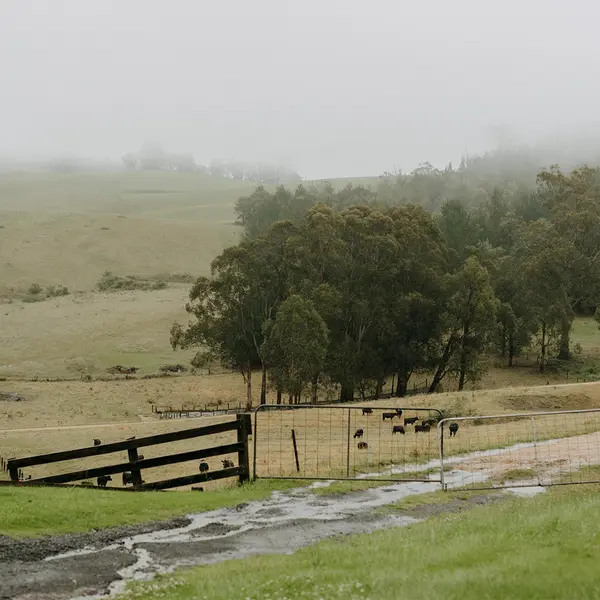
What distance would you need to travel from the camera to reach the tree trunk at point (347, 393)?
62281 mm

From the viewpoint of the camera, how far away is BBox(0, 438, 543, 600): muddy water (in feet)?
31.6

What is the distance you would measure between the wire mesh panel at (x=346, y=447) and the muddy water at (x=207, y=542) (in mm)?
2250

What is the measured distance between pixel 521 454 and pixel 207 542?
13932 mm

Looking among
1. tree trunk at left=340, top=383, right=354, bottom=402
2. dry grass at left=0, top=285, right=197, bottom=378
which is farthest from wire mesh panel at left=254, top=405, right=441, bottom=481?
dry grass at left=0, top=285, right=197, bottom=378

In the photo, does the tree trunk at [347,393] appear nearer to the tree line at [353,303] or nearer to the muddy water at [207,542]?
the tree line at [353,303]

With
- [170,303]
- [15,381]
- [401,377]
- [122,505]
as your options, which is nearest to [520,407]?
[401,377]

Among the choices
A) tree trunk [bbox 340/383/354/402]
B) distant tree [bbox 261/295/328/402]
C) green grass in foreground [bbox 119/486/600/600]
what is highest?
green grass in foreground [bbox 119/486/600/600]

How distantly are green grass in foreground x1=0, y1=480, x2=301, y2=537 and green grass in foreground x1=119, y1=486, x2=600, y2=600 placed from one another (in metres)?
4.04

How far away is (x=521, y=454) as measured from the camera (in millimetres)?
23406

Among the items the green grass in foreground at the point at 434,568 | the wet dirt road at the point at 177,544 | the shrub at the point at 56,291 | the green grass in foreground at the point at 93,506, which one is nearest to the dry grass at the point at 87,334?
the shrub at the point at 56,291

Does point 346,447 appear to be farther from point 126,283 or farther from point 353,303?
point 126,283

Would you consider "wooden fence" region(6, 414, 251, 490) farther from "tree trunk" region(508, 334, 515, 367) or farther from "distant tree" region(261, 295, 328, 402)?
"tree trunk" region(508, 334, 515, 367)

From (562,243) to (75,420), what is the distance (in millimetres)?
48727

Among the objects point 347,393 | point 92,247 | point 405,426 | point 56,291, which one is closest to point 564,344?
point 347,393
